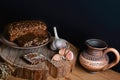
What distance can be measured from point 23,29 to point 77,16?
0.26 m

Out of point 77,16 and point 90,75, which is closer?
point 90,75

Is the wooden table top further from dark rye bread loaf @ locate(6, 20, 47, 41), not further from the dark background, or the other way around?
dark rye bread loaf @ locate(6, 20, 47, 41)

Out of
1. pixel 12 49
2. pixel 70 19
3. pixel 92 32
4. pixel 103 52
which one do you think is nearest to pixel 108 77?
pixel 103 52

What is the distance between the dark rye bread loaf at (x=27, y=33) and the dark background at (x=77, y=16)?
13 cm

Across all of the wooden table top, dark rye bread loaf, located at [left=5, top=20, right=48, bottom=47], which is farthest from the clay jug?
dark rye bread loaf, located at [left=5, top=20, right=48, bottom=47]

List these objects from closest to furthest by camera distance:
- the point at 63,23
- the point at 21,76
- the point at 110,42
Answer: the point at 21,76, the point at 110,42, the point at 63,23

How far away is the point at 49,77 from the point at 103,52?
0.25 metres

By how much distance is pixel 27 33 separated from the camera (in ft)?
3.36

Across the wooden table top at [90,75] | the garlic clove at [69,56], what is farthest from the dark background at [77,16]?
the garlic clove at [69,56]

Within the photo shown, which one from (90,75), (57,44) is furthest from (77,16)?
(90,75)

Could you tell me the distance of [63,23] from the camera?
3.70ft

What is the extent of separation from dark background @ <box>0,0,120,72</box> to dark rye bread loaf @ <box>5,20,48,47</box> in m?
0.13

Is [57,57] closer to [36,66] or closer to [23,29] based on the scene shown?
[36,66]

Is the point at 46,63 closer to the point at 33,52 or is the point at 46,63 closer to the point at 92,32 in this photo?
the point at 33,52
